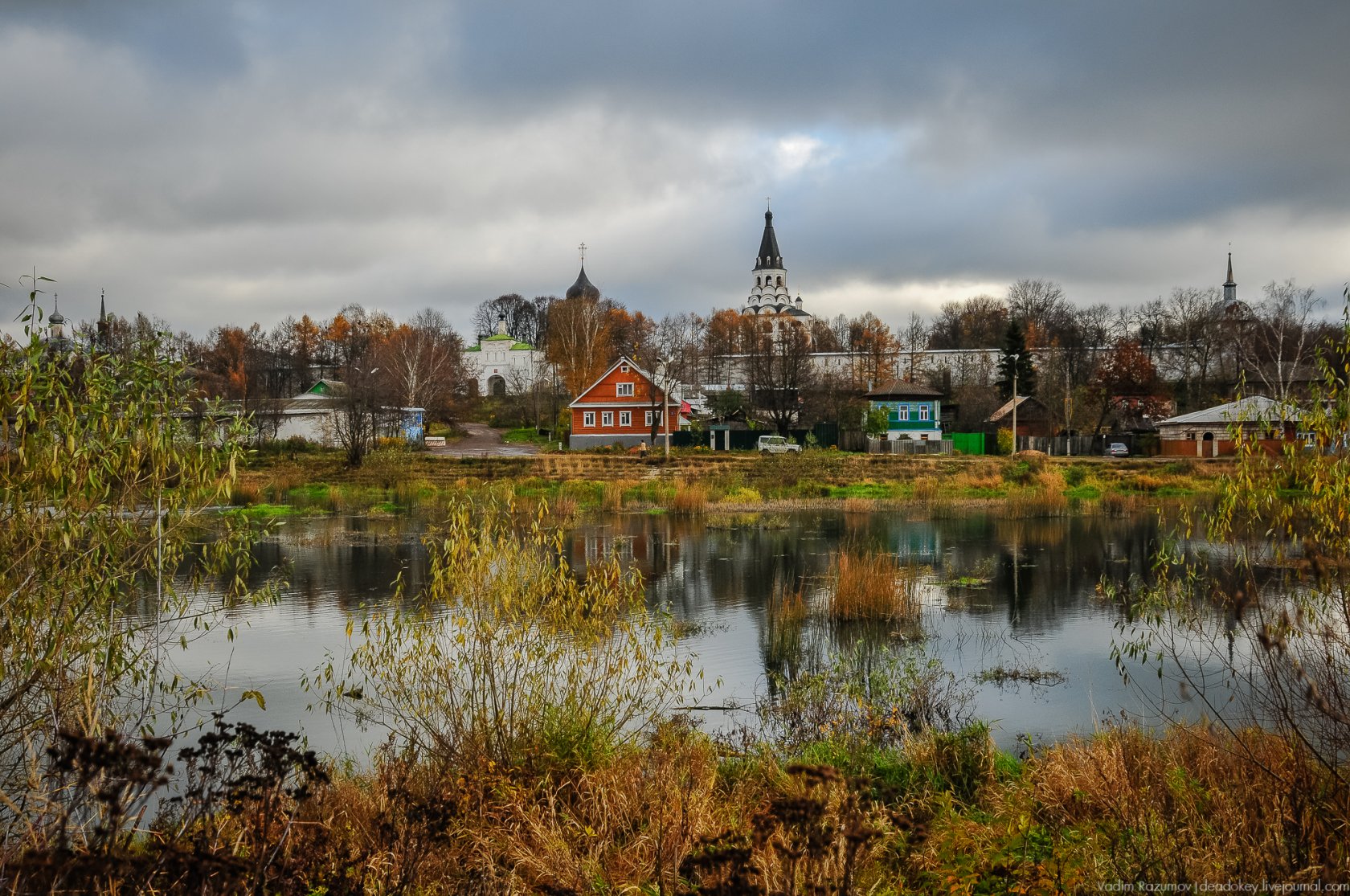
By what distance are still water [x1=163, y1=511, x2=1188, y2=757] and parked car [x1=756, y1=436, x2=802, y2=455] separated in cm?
1793

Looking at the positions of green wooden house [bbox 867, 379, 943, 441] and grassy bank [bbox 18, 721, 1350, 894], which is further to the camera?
green wooden house [bbox 867, 379, 943, 441]

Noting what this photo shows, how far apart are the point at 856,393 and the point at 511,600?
56564 millimetres

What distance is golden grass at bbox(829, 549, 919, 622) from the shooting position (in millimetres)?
13930

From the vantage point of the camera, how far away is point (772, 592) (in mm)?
16203

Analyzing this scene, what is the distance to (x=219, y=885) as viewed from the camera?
370 cm

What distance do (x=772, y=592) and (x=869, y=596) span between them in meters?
2.41

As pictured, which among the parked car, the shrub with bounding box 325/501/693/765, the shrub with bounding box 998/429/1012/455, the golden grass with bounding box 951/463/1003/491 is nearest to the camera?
the shrub with bounding box 325/501/693/765

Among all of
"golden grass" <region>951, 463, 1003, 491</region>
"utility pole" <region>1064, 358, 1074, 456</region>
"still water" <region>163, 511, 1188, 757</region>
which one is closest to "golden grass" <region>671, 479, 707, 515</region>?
"still water" <region>163, 511, 1188, 757</region>

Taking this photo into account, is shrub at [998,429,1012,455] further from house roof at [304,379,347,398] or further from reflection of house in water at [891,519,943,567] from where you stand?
house roof at [304,379,347,398]

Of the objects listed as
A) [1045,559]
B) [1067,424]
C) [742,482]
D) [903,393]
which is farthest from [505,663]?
[903,393]

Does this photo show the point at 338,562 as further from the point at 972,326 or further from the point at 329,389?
the point at 972,326

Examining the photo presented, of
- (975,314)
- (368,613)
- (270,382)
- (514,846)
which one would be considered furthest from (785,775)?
(975,314)

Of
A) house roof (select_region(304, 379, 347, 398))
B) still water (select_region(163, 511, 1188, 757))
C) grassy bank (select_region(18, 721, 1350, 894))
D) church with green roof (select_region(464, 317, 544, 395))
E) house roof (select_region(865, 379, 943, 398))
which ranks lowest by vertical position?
still water (select_region(163, 511, 1188, 757))

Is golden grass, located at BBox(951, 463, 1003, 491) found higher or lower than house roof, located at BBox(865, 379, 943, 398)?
lower
